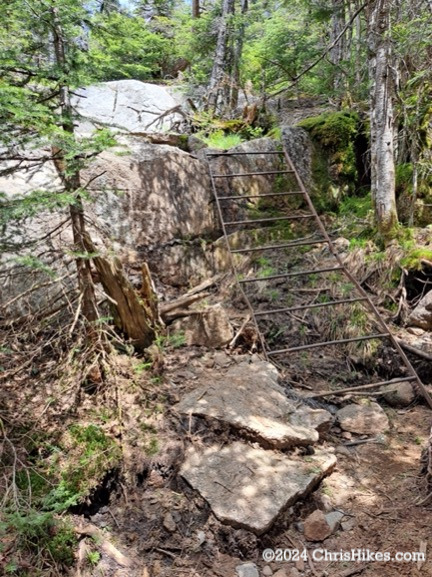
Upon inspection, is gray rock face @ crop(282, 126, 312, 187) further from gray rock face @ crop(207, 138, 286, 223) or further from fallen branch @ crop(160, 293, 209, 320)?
fallen branch @ crop(160, 293, 209, 320)

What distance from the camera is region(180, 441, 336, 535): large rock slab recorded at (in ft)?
7.55

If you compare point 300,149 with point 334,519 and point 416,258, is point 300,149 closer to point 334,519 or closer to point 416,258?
point 416,258

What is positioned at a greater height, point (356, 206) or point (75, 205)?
point (75, 205)

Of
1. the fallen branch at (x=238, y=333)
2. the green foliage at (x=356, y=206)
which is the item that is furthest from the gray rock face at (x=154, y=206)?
the green foliage at (x=356, y=206)

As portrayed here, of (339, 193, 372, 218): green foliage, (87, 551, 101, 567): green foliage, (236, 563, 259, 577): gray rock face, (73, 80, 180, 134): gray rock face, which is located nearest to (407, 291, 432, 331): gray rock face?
(339, 193, 372, 218): green foliage

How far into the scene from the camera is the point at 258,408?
302cm

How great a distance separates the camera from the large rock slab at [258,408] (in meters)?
2.82

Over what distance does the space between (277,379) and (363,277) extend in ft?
6.65

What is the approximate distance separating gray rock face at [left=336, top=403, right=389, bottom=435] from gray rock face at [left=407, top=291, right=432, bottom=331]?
128 cm

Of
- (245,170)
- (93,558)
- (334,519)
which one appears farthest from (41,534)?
(245,170)

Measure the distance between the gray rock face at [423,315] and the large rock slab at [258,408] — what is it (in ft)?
5.74

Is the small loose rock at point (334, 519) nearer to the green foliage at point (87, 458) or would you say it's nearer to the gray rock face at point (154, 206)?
the green foliage at point (87, 458)

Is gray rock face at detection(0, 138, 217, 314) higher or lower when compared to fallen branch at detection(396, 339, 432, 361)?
higher

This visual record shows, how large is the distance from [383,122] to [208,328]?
3.15 meters
